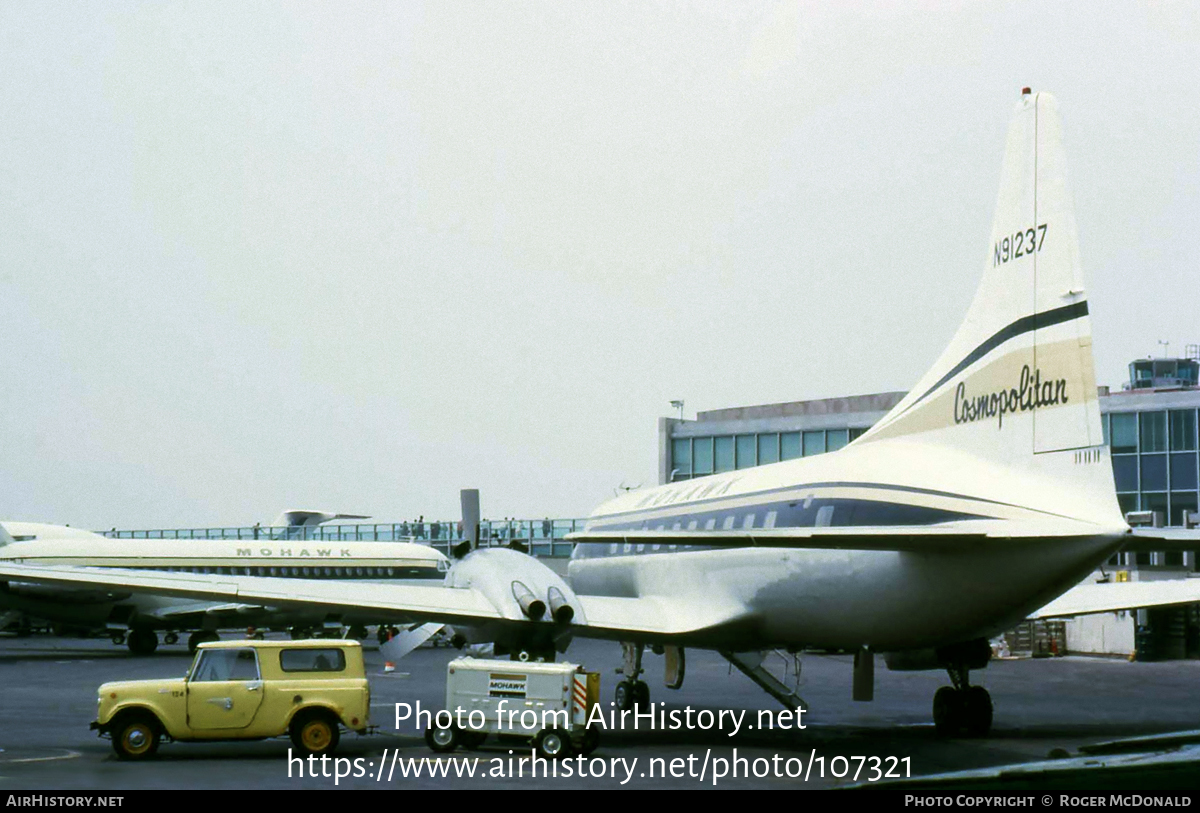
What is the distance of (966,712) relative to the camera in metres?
21.1

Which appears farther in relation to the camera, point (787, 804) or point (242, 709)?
point (242, 709)

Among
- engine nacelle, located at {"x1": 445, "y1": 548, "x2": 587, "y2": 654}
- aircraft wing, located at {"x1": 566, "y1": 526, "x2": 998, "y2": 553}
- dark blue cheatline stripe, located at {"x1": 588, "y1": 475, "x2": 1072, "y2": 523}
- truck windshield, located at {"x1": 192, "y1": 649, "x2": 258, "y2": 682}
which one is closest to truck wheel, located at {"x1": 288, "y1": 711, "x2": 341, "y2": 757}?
truck windshield, located at {"x1": 192, "y1": 649, "x2": 258, "y2": 682}

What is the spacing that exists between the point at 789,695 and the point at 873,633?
5.35 metres

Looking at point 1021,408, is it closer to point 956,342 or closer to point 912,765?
point 956,342

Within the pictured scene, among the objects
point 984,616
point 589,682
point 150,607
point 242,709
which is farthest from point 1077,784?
point 150,607

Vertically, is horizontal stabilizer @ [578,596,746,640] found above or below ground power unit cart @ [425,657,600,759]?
above

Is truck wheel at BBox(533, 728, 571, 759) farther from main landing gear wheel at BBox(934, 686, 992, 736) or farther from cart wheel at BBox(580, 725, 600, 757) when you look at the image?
main landing gear wheel at BBox(934, 686, 992, 736)

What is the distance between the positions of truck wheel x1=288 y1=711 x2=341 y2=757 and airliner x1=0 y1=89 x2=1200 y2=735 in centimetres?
209

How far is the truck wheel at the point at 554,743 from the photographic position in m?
18.0

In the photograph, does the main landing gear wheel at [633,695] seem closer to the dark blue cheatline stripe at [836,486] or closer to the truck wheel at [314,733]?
the dark blue cheatline stripe at [836,486]

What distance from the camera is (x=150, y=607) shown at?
4522 centimetres

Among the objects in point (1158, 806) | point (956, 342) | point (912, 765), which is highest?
point (956, 342)

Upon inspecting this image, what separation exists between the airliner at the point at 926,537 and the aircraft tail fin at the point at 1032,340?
0.9 inches

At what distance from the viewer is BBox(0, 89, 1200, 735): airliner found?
15688mm
